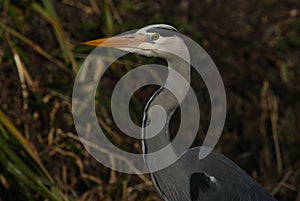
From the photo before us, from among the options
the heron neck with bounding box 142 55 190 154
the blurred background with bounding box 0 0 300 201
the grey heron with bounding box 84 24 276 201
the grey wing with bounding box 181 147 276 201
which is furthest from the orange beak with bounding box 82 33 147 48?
the grey wing with bounding box 181 147 276 201

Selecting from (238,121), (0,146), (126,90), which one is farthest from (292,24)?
(0,146)

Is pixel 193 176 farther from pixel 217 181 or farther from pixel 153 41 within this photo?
pixel 153 41

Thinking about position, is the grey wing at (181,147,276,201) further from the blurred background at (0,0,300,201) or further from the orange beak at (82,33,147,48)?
the orange beak at (82,33,147,48)

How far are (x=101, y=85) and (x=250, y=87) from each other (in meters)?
1.05

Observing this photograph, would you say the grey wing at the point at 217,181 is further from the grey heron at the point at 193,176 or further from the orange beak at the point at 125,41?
the orange beak at the point at 125,41

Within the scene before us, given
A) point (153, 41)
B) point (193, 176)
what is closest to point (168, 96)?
point (153, 41)

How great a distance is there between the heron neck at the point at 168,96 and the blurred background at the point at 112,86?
0.10m

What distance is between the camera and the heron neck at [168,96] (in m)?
2.24

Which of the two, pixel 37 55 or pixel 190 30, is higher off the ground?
pixel 37 55

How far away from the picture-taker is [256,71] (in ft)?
14.0

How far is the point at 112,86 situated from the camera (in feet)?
11.9

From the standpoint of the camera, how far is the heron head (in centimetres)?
222

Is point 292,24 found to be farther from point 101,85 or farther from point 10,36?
point 10,36

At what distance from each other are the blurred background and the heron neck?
10 cm
